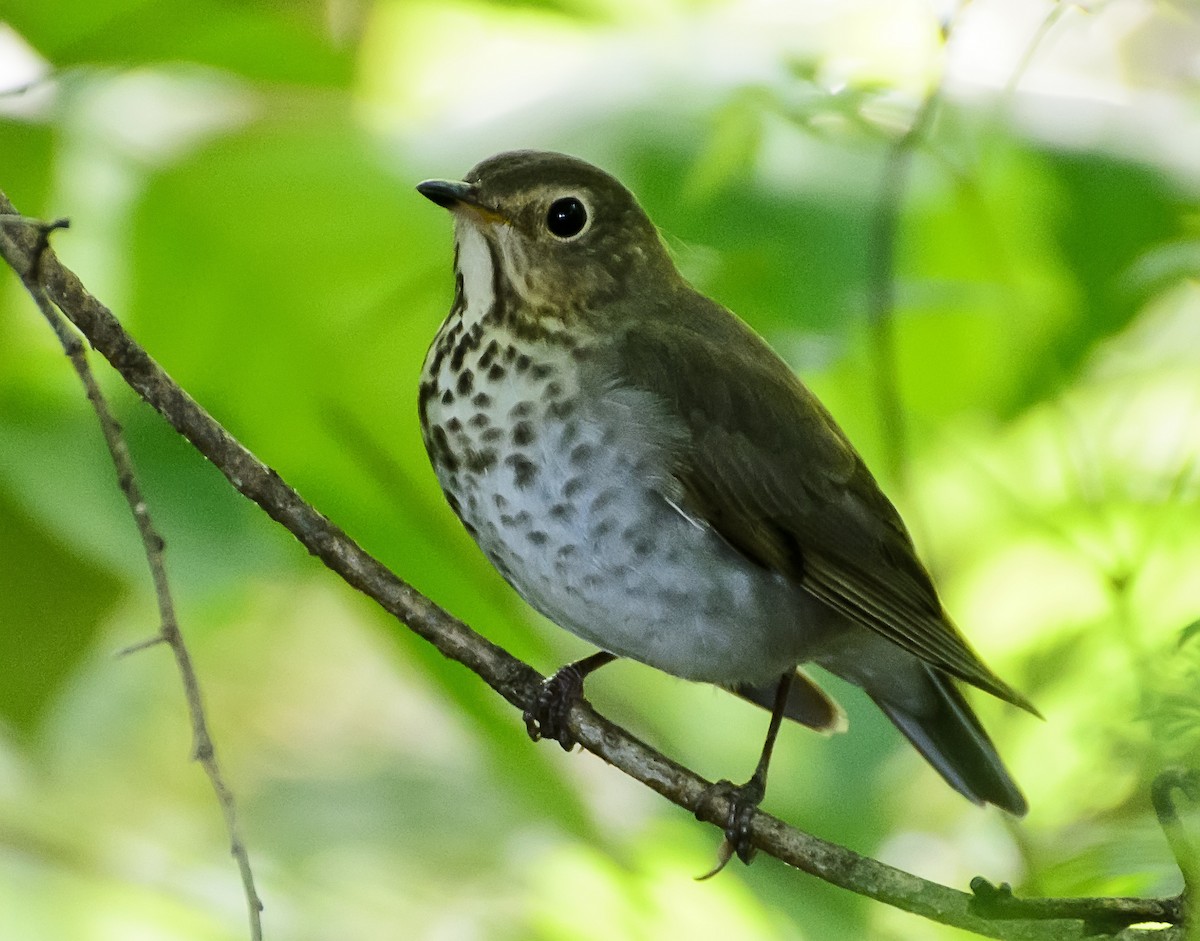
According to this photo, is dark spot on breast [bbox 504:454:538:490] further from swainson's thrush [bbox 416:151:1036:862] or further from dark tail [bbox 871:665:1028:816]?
dark tail [bbox 871:665:1028:816]

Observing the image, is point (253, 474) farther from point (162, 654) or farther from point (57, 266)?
point (162, 654)

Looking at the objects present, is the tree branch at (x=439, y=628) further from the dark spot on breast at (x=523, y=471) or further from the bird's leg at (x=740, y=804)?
the dark spot on breast at (x=523, y=471)

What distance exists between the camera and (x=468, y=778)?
3211 mm

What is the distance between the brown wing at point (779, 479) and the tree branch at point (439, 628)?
0.41m

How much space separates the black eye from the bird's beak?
0.09 meters

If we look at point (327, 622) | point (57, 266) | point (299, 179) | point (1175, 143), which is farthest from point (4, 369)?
point (1175, 143)

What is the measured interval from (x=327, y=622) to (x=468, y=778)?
0.72 meters

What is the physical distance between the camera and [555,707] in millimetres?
2045

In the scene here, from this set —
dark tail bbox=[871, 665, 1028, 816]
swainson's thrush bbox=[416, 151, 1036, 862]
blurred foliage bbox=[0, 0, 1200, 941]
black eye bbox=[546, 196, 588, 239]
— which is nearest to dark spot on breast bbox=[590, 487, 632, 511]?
swainson's thrush bbox=[416, 151, 1036, 862]

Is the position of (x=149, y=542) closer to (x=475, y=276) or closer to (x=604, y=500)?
(x=604, y=500)

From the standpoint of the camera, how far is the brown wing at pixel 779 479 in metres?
2.06

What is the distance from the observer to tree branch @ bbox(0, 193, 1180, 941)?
1471 mm

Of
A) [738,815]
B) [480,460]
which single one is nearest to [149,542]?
[480,460]

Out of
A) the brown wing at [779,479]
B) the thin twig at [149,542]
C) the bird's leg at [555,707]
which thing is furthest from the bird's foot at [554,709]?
the thin twig at [149,542]
